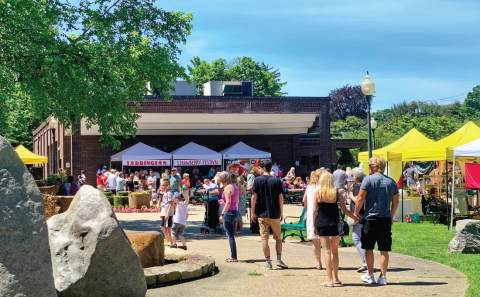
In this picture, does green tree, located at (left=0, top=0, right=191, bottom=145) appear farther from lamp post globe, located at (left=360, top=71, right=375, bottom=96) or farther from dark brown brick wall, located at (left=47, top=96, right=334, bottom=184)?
dark brown brick wall, located at (left=47, top=96, right=334, bottom=184)

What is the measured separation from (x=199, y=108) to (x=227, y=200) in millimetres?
26756

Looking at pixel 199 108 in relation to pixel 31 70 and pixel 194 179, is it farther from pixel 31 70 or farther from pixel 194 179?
pixel 31 70

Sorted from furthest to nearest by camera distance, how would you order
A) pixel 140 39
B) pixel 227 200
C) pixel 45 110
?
pixel 140 39, pixel 45 110, pixel 227 200

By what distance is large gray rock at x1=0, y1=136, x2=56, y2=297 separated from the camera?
565 centimetres

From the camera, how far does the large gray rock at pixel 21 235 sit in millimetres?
5648

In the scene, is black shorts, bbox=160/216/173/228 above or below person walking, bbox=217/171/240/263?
below

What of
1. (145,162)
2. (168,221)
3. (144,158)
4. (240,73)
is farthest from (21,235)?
(240,73)

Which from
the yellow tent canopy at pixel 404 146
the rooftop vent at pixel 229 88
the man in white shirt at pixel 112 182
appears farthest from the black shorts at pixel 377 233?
the rooftop vent at pixel 229 88

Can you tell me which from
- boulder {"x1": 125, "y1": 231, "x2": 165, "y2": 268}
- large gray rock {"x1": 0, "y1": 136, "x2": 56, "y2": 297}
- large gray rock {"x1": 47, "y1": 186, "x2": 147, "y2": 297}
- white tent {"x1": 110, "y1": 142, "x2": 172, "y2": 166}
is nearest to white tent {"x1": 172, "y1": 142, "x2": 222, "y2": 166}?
white tent {"x1": 110, "y1": 142, "x2": 172, "y2": 166}

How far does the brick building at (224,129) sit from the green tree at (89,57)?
15504mm

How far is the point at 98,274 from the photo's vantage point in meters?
7.66

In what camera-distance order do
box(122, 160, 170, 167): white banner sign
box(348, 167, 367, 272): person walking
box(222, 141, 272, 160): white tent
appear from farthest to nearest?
1. box(222, 141, 272, 160): white tent
2. box(122, 160, 170, 167): white banner sign
3. box(348, 167, 367, 272): person walking

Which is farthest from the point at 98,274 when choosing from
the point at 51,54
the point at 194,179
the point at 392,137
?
the point at 392,137

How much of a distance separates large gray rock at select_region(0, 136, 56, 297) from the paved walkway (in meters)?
3.07
